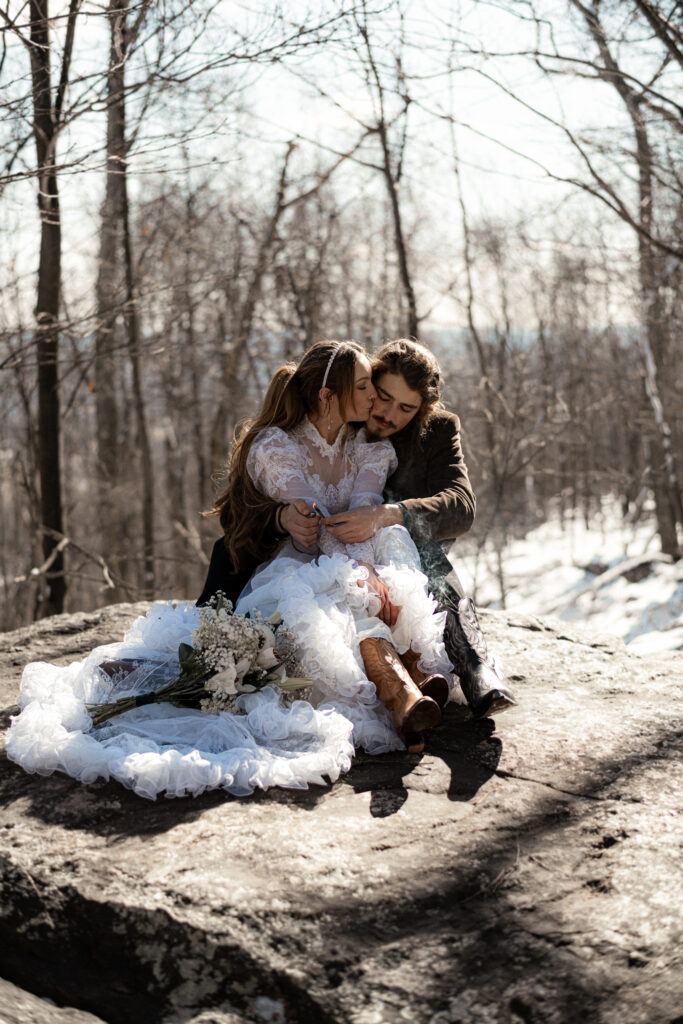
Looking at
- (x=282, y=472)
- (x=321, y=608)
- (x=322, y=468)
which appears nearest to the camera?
(x=321, y=608)

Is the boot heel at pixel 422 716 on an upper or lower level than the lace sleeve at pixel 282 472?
lower

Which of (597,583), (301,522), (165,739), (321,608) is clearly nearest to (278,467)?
(301,522)

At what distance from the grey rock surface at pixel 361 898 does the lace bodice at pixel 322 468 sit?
1.35 metres

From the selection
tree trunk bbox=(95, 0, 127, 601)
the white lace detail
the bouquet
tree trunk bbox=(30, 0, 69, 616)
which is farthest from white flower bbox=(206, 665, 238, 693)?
tree trunk bbox=(30, 0, 69, 616)

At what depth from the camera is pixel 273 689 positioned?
3303mm

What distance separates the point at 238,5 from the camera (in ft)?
13.3

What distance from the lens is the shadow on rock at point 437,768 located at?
2946mm

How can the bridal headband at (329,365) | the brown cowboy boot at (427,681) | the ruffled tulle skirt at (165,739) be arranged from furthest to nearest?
the bridal headband at (329,365), the brown cowboy boot at (427,681), the ruffled tulle skirt at (165,739)

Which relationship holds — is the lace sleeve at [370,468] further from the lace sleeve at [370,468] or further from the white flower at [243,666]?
the white flower at [243,666]

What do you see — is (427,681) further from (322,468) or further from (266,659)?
(322,468)

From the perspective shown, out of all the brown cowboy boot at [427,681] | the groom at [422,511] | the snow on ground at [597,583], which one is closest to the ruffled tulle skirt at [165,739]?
the brown cowboy boot at [427,681]

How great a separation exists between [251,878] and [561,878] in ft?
3.01

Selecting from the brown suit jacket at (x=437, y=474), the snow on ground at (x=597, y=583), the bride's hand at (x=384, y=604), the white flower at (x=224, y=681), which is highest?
the brown suit jacket at (x=437, y=474)

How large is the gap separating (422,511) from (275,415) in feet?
2.89
